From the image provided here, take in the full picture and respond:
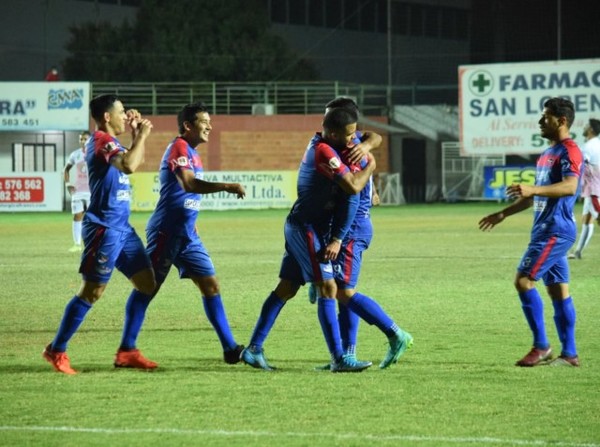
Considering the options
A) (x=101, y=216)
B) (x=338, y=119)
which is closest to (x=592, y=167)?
(x=338, y=119)

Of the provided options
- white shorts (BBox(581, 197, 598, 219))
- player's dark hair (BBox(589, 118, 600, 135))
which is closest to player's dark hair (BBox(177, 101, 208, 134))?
player's dark hair (BBox(589, 118, 600, 135))

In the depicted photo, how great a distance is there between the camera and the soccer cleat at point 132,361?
9648mm

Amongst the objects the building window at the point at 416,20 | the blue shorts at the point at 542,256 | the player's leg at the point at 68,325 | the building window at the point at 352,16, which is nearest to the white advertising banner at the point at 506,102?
the building window at the point at 352,16

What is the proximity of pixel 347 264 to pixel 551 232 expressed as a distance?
5.43 ft

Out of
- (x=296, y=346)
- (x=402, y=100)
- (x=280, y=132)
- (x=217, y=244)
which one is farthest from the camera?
(x=402, y=100)

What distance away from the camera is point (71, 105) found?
46.9 metres

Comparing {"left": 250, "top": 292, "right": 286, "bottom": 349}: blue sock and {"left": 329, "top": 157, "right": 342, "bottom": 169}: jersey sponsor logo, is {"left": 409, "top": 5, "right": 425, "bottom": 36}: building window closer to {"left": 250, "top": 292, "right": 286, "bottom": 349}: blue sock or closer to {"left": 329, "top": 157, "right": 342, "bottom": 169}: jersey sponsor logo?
{"left": 250, "top": 292, "right": 286, "bottom": 349}: blue sock

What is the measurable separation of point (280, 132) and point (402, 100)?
29.8ft

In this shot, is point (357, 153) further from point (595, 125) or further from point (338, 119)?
point (595, 125)

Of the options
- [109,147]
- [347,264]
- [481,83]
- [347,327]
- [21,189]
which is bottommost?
[347,327]

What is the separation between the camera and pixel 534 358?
9.69m

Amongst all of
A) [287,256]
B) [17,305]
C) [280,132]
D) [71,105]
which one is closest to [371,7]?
[280,132]

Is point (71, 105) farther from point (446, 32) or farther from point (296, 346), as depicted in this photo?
point (296, 346)

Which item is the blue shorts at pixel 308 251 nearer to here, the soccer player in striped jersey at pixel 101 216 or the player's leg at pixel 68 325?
the soccer player in striped jersey at pixel 101 216
